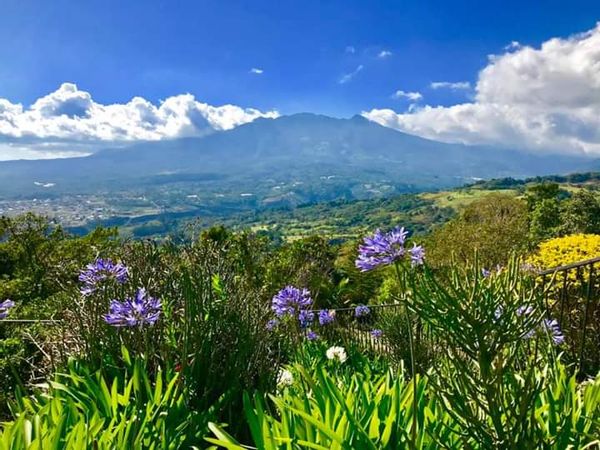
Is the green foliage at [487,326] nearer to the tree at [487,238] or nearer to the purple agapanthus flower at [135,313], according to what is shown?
the purple agapanthus flower at [135,313]

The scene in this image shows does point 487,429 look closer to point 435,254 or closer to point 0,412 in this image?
point 0,412

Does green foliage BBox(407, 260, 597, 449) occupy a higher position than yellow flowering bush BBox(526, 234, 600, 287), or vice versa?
green foliage BBox(407, 260, 597, 449)

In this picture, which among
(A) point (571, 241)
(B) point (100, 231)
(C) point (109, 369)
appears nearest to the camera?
(C) point (109, 369)

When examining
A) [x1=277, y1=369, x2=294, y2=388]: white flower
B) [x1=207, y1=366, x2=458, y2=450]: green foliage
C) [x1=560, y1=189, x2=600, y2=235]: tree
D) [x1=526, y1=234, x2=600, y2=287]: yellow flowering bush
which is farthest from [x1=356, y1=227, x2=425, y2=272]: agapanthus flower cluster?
[x1=560, y1=189, x2=600, y2=235]: tree

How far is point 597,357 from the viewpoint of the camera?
4371mm

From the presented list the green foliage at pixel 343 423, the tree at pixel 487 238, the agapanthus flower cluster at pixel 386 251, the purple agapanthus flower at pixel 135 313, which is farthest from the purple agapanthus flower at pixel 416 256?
the tree at pixel 487 238

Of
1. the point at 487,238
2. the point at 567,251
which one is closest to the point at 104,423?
the point at 567,251

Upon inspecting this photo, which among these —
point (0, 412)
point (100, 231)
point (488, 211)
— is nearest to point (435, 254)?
point (488, 211)

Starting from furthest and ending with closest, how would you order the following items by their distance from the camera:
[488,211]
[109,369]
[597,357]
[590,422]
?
[488,211] → [597,357] → [109,369] → [590,422]

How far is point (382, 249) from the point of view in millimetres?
1551

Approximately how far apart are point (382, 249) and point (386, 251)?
2 centimetres

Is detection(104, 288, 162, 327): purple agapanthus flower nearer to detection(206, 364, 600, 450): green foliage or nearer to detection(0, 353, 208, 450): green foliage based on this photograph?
detection(0, 353, 208, 450): green foliage

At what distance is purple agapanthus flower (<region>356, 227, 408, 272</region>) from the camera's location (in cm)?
155

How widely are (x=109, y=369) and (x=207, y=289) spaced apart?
30.2 inches
